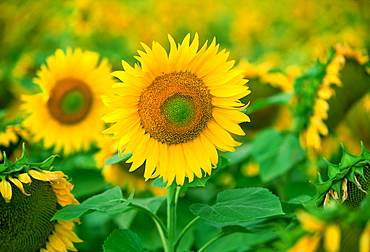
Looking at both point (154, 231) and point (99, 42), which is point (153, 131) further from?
point (99, 42)

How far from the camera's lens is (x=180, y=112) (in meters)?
0.90

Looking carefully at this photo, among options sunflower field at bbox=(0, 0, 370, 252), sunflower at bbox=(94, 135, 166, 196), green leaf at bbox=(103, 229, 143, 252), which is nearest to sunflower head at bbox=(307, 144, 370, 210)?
sunflower field at bbox=(0, 0, 370, 252)

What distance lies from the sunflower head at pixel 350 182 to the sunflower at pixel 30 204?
490 millimetres

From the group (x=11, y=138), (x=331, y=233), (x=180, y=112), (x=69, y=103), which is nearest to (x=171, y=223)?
(x=180, y=112)

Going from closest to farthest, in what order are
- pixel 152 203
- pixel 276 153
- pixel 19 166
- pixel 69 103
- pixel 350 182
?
pixel 350 182
pixel 19 166
pixel 152 203
pixel 276 153
pixel 69 103

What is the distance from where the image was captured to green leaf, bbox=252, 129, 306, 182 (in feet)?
4.72

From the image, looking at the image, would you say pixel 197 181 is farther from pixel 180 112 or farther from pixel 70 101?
pixel 70 101

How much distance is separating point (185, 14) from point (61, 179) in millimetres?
2438

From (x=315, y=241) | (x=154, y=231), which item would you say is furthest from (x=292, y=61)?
(x=315, y=241)

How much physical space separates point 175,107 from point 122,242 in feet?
0.90

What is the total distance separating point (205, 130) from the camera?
0.91 m

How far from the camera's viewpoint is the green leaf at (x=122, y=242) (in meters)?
0.89

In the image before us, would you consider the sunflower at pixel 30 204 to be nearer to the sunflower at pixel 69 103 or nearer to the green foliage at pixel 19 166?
the green foliage at pixel 19 166

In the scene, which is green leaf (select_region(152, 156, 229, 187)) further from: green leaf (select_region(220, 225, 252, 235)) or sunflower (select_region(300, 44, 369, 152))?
sunflower (select_region(300, 44, 369, 152))
